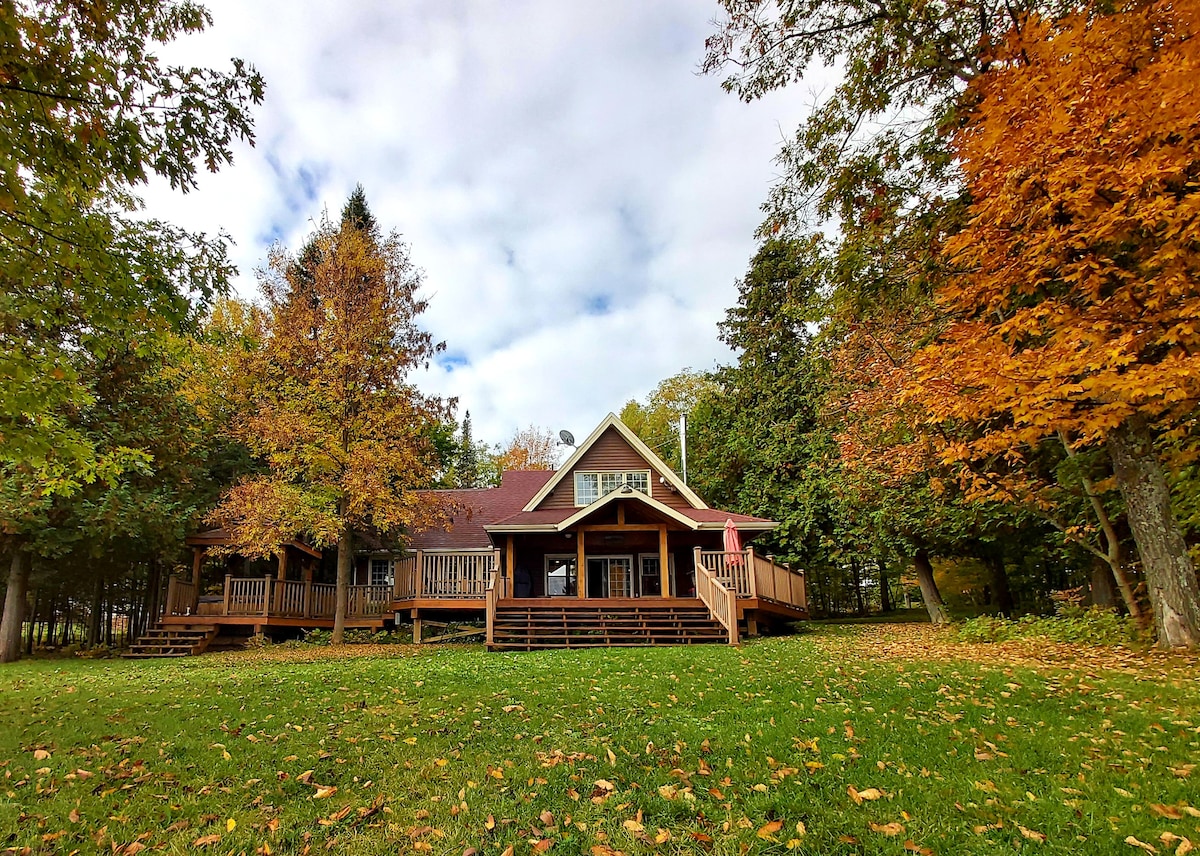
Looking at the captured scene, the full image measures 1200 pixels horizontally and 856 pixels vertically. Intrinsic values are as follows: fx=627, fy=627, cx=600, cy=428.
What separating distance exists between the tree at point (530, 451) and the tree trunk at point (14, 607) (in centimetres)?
2965

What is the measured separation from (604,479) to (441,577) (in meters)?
6.18

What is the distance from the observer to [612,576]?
→ 2059cm

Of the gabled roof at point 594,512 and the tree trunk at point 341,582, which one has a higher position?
the gabled roof at point 594,512

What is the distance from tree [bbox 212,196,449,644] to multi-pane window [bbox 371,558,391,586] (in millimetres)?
4517

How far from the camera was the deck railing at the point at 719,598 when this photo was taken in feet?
42.9

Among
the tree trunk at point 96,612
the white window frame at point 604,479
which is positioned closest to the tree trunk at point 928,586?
the white window frame at point 604,479

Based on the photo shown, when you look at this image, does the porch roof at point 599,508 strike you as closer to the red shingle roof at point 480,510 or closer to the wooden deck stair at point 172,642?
the red shingle roof at point 480,510

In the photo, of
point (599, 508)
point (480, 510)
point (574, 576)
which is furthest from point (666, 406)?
point (599, 508)

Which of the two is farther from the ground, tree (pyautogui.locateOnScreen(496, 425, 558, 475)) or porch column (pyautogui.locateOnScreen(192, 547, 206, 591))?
tree (pyautogui.locateOnScreen(496, 425, 558, 475))

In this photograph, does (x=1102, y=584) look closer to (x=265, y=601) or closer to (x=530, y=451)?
(x=265, y=601)

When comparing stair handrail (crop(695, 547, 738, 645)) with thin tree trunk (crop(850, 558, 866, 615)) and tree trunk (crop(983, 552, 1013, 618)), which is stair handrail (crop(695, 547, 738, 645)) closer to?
tree trunk (crop(983, 552, 1013, 618))

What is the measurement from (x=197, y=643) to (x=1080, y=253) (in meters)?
20.2

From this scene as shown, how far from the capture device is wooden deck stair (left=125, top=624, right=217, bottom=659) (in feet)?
51.5

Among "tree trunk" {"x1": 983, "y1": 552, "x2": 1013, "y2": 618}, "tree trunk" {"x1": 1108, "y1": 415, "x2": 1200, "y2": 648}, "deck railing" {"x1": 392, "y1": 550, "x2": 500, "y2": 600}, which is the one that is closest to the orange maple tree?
"tree trunk" {"x1": 1108, "y1": 415, "x2": 1200, "y2": 648}
